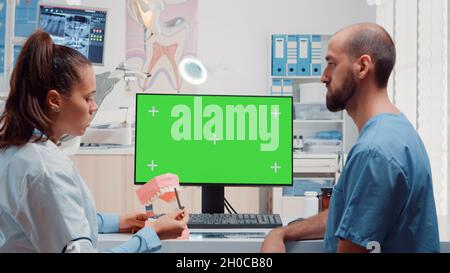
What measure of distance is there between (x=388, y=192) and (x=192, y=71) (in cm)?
426

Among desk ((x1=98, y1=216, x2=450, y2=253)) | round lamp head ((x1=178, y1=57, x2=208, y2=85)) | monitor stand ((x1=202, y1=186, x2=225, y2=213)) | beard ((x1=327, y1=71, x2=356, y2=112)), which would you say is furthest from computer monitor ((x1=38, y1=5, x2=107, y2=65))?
round lamp head ((x1=178, y1=57, x2=208, y2=85))

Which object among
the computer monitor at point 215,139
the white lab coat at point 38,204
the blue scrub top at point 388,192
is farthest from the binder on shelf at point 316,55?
the white lab coat at point 38,204

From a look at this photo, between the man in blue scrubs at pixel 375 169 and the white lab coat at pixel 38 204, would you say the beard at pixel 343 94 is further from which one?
→ the white lab coat at pixel 38 204

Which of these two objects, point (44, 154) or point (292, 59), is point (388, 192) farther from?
point (292, 59)

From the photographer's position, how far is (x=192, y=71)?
17.4ft

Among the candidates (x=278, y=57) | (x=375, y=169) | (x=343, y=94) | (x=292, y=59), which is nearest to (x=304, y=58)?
(x=292, y=59)

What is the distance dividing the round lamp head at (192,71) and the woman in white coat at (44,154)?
4.12 meters

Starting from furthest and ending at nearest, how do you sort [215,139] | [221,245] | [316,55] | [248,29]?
[248,29], [316,55], [215,139], [221,245]

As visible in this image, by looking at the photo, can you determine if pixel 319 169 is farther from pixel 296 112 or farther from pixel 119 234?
pixel 119 234

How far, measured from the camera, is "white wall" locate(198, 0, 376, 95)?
5250mm

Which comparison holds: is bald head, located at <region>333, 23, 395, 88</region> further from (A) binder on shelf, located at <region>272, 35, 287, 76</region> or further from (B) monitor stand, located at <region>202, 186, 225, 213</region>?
(A) binder on shelf, located at <region>272, 35, 287, 76</region>

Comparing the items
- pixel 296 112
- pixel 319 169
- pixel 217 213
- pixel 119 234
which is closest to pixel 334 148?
pixel 296 112

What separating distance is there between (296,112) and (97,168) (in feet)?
7.53

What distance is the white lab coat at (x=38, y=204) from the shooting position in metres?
1.00
